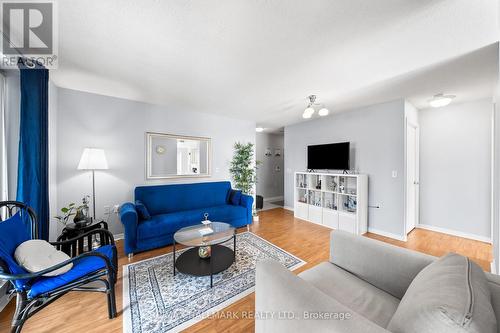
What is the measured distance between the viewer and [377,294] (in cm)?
119

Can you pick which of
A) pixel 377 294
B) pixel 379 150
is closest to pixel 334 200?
pixel 379 150

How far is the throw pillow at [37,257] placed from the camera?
132 centimetres

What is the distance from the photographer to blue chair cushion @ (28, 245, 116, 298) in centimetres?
131

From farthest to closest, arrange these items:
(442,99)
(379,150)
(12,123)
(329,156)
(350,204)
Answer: (329,156)
(350,204)
(379,150)
(442,99)
(12,123)

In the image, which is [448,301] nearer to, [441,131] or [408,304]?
[408,304]

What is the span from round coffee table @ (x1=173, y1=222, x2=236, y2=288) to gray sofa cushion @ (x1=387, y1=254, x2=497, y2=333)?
62.9 inches

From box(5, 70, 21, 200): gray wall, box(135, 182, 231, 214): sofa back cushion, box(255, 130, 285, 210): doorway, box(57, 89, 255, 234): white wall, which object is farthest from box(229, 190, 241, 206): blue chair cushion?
box(5, 70, 21, 200): gray wall

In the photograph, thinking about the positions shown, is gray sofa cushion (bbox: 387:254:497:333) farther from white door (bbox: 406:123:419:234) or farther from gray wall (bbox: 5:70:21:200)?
gray wall (bbox: 5:70:21:200)

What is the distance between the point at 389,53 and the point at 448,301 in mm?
2097

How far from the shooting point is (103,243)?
2246 millimetres

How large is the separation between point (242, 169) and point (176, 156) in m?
1.50

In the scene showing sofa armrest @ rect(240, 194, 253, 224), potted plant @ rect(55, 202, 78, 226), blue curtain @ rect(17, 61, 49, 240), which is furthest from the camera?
sofa armrest @ rect(240, 194, 253, 224)

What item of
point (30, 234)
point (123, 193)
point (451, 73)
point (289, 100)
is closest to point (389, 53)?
point (451, 73)

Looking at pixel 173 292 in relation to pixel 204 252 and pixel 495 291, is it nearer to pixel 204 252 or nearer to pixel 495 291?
pixel 204 252
